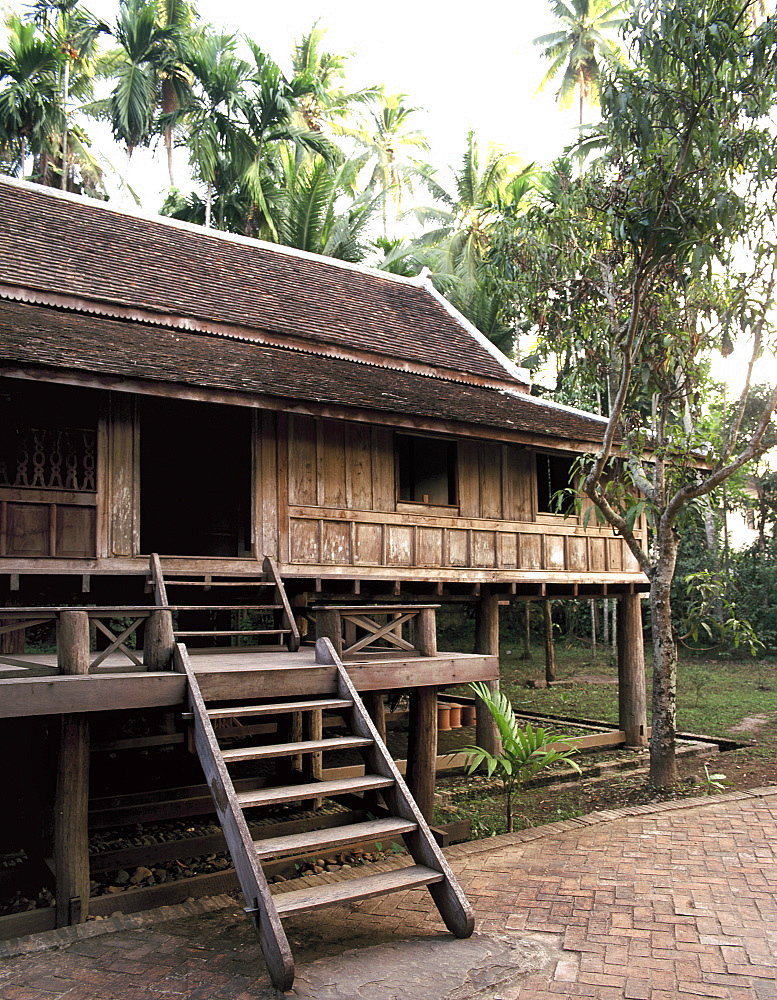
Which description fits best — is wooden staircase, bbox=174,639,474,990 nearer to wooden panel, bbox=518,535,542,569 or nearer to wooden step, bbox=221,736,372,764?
wooden step, bbox=221,736,372,764

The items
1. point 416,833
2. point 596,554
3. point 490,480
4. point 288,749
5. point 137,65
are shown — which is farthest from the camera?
point 137,65

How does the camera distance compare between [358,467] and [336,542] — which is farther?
[358,467]

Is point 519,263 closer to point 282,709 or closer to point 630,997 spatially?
point 282,709

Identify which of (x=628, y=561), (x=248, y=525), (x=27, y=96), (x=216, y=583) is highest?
(x=27, y=96)

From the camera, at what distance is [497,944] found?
5.12 m

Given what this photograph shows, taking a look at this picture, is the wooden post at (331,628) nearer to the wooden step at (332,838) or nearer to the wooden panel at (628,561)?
the wooden step at (332,838)

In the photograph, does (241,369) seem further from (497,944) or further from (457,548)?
(497,944)

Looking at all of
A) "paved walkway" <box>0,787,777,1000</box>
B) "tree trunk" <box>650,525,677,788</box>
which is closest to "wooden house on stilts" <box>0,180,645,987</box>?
"paved walkway" <box>0,787,777,1000</box>

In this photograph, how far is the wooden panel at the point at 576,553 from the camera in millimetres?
12352

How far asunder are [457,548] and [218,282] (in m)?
5.82

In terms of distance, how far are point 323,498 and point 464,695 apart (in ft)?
31.1

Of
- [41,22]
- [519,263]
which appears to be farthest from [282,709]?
[41,22]

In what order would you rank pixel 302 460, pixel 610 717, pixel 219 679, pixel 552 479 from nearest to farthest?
pixel 219 679
pixel 302 460
pixel 552 479
pixel 610 717

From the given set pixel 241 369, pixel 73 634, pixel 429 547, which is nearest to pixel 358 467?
pixel 429 547
